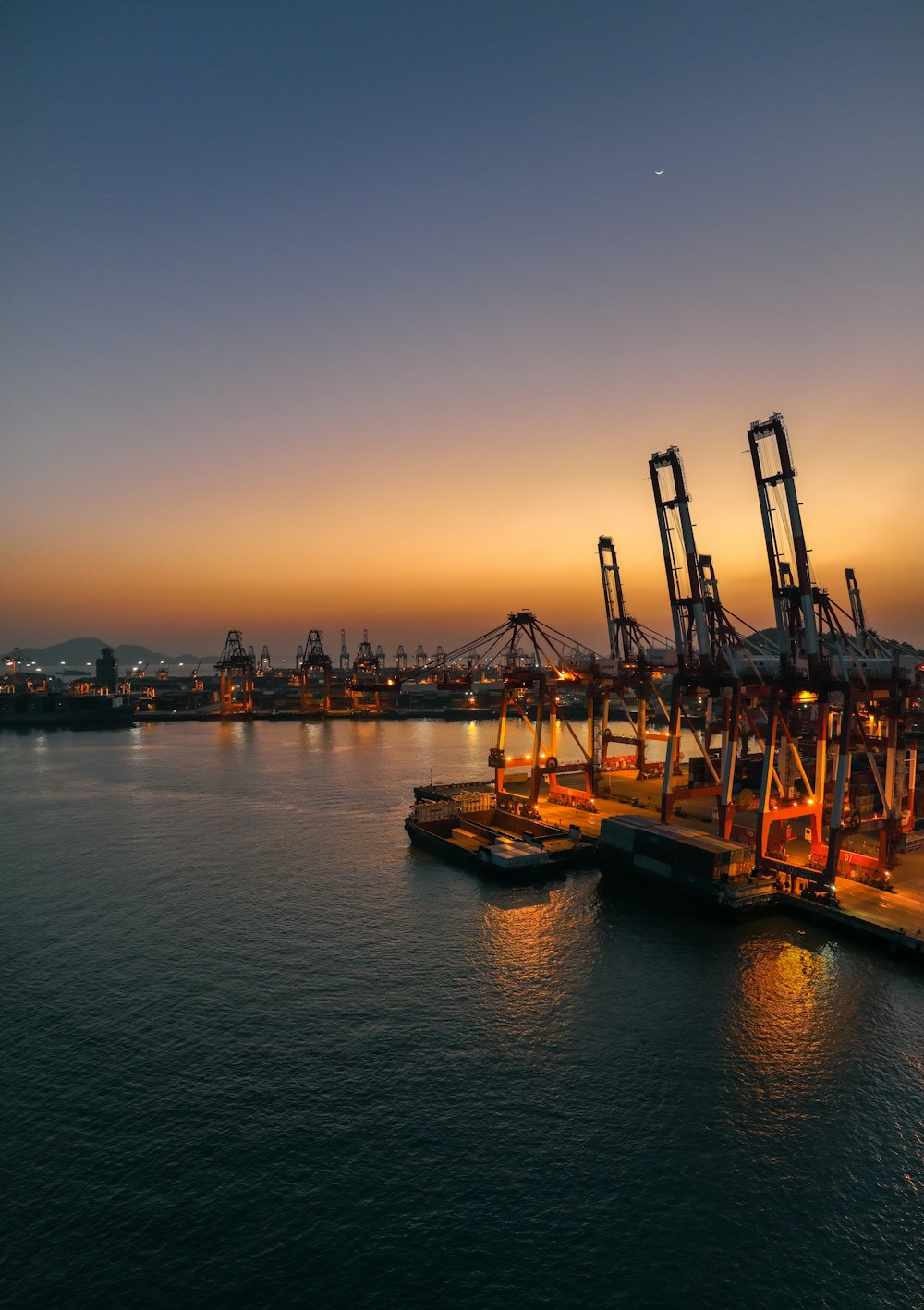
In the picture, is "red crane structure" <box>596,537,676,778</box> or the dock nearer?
the dock

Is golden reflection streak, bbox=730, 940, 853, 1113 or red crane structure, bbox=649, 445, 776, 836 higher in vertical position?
red crane structure, bbox=649, 445, 776, 836

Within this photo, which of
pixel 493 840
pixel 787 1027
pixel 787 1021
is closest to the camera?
pixel 787 1027

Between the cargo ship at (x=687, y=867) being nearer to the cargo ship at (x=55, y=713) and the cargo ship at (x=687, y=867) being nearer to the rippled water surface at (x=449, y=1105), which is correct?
the rippled water surface at (x=449, y=1105)

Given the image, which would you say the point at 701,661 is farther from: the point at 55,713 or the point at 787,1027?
the point at 55,713

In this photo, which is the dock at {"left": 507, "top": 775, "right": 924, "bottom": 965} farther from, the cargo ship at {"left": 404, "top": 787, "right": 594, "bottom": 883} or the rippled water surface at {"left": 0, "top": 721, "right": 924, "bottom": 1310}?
the cargo ship at {"left": 404, "top": 787, "right": 594, "bottom": 883}

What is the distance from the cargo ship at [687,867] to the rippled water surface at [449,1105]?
6.58 feet

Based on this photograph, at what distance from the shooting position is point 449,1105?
24.4 meters

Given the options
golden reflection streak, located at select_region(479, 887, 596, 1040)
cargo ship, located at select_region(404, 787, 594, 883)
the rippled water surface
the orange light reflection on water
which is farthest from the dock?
golden reflection streak, located at select_region(479, 887, 596, 1040)

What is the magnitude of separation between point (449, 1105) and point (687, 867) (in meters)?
23.6

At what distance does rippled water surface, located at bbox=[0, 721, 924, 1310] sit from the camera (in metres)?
18.3

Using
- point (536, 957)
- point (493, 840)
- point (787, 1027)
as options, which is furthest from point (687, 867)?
point (493, 840)

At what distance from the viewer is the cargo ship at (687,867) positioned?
4069cm

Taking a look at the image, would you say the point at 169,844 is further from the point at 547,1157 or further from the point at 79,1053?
the point at 547,1157

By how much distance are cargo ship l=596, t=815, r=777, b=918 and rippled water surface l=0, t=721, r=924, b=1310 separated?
200 centimetres
